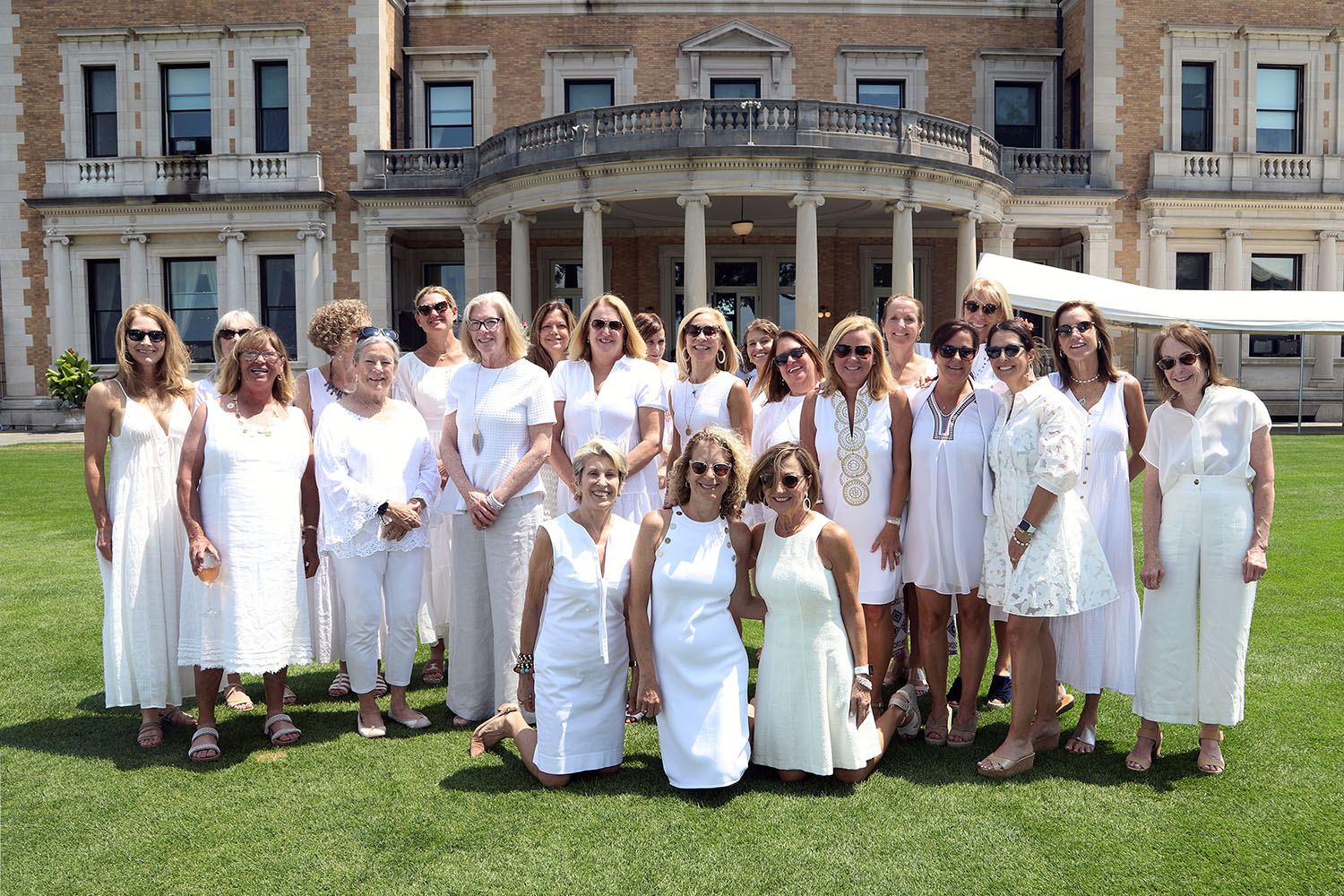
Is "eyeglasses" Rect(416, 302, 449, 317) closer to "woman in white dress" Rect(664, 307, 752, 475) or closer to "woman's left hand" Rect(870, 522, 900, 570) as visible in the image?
"woman in white dress" Rect(664, 307, 752, 475)

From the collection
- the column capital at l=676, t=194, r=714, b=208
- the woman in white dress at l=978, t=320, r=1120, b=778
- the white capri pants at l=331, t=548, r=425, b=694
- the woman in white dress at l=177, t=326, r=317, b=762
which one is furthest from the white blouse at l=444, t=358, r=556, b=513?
the column capital at l=676, t=194, r=714, b=208

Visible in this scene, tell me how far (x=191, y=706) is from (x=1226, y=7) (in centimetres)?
2916

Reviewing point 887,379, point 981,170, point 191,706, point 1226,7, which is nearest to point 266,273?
point 981,170

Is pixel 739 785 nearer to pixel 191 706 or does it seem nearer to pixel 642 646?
pixel 642 646

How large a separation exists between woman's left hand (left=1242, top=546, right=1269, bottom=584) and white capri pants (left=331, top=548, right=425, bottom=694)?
418 cm

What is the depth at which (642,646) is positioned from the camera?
433 cm

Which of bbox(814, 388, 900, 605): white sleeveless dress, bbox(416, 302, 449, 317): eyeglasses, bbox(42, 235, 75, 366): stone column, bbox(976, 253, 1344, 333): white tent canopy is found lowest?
bbox(814, 388, 900, 605): white sleeveless dress

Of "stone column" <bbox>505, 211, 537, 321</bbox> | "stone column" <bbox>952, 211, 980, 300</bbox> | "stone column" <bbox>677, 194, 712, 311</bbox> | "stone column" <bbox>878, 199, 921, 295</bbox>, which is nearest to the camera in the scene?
"stone column" <bbox>677, 194, 712, 311</bbox>

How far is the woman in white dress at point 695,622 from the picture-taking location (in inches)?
166

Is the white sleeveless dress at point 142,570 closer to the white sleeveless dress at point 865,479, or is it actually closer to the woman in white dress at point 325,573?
the woman in white dress at point 325,573

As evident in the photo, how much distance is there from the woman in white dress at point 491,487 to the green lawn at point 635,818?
435 mm

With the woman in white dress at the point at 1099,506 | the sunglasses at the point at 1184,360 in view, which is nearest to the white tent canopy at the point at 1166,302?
the woman in white dress at the point at 1099,506

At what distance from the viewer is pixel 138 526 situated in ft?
16.1

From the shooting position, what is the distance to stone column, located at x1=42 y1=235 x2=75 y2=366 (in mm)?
25000
